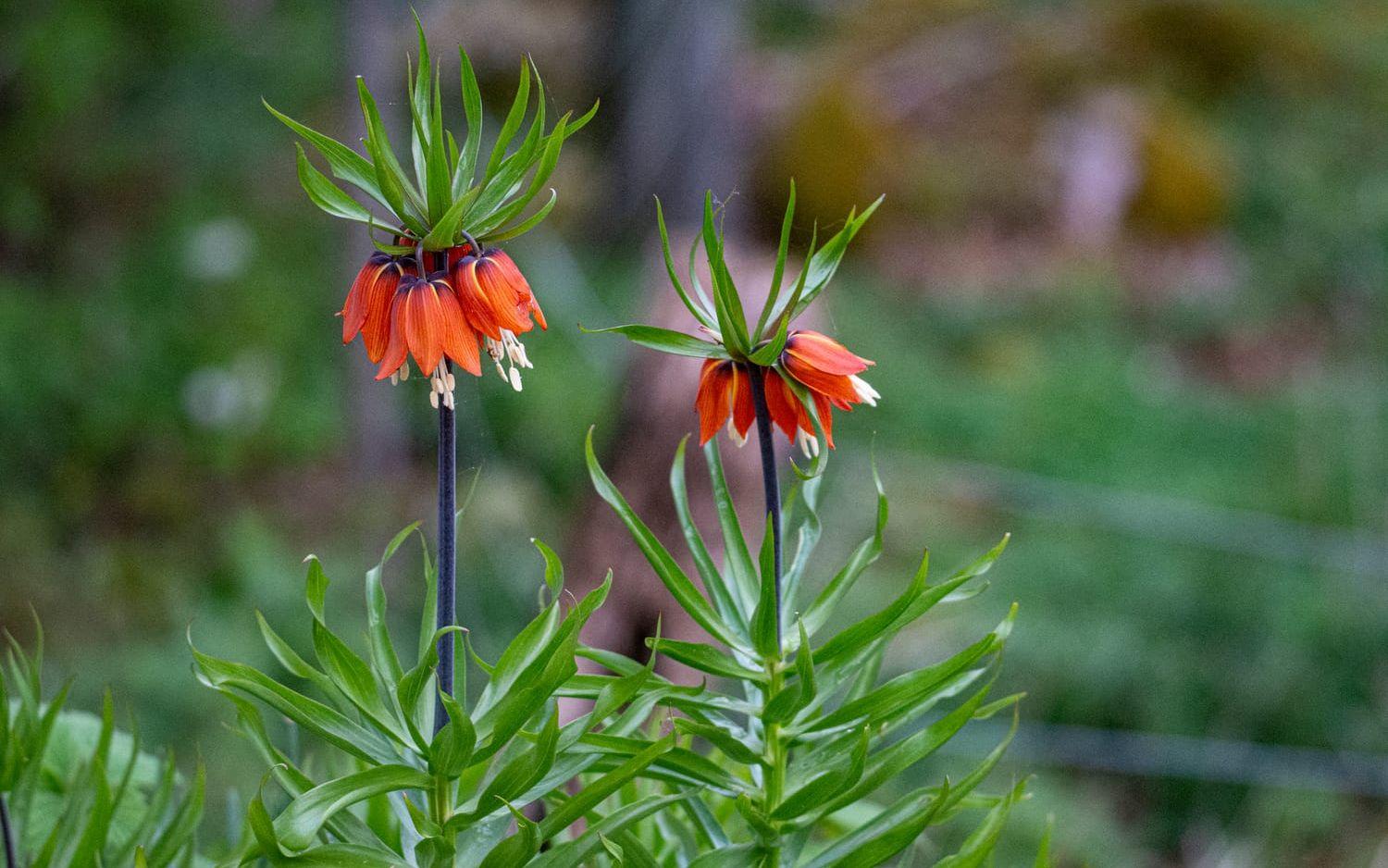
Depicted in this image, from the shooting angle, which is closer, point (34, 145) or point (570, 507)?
point (570, 507)

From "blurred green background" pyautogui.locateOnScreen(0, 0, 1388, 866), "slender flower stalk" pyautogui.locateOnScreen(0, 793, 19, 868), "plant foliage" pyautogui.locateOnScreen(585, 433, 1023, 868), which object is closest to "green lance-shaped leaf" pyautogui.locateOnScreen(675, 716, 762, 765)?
"plant foliage" pyautogui.locateOnScreen(585, 433, 1023, 868)

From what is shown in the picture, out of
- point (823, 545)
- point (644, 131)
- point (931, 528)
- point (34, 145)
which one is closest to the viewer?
point (823, 545)

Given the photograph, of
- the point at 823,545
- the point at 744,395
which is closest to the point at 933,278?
the point at 823,545

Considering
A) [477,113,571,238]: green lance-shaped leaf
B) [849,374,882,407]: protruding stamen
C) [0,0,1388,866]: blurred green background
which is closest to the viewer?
[477,113,571,238]: green lance-shaped leaf

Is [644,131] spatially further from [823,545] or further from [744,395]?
[744,395]

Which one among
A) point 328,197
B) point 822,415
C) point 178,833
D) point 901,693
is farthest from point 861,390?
point 178,833

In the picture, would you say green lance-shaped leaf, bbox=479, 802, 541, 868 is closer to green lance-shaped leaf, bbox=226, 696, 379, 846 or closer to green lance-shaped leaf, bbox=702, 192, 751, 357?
green lance-shaped leaf, bbox=226, 696, 379, 846
